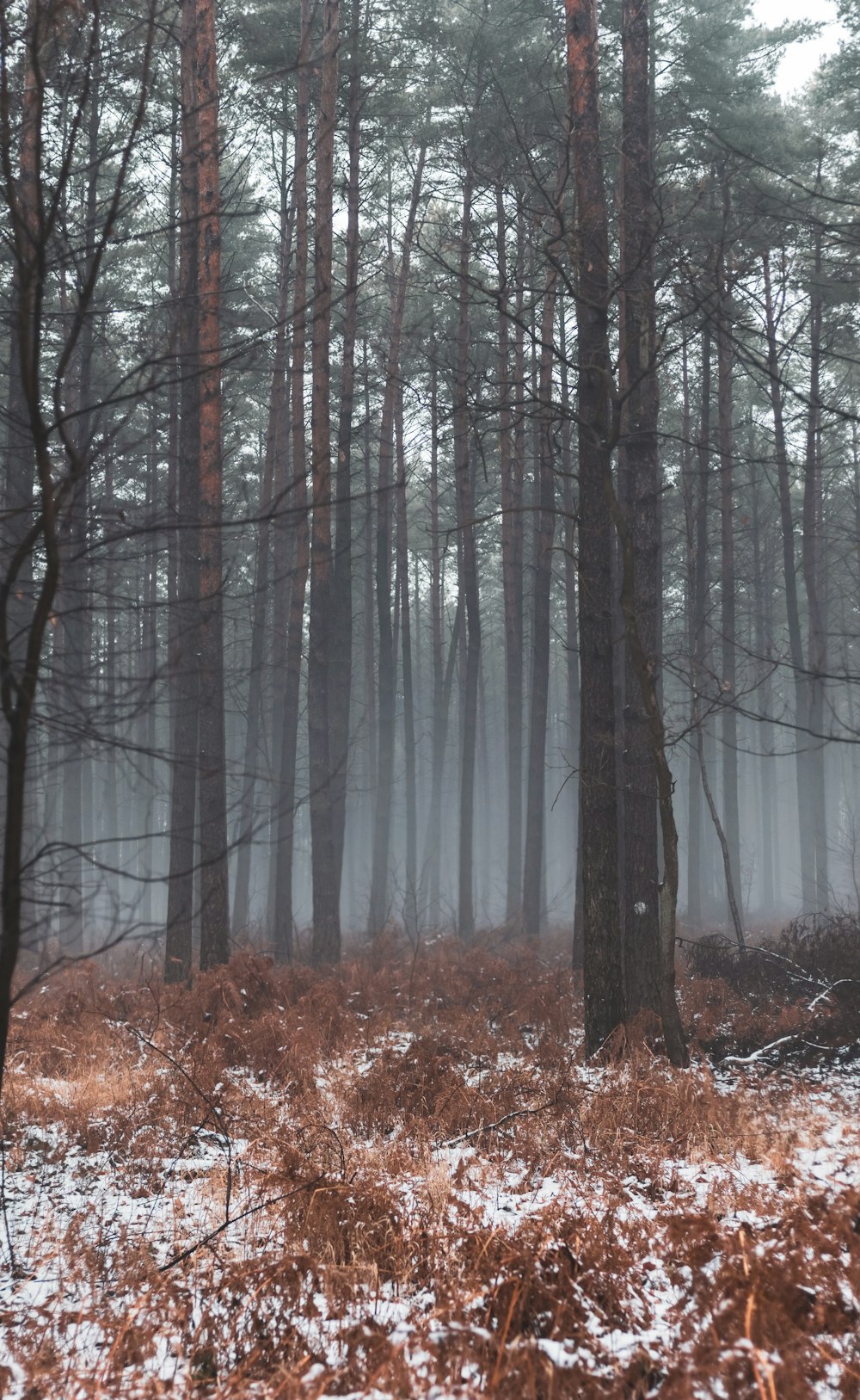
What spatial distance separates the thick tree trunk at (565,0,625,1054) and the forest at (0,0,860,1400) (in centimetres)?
4

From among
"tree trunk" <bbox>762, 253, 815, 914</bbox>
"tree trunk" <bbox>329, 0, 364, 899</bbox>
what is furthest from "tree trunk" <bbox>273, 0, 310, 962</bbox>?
"tree trunk" <bbox>762, 253, 815, 914</bbox>

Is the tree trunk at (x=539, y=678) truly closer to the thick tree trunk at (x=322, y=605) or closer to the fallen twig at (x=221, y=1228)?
the thick tree trunk at (x=322, y=605)

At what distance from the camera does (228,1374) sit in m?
3.05

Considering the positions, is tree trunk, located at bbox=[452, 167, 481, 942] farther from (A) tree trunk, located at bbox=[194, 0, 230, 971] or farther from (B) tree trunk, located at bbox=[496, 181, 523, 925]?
(A) tree trunk, located at bbox=[194, 0, 230, 971]

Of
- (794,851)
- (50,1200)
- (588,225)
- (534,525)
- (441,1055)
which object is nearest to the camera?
(50,1200)

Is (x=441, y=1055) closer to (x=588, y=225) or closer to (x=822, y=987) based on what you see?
(x=822, y=987)

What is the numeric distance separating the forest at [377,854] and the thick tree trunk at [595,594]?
0.04 m

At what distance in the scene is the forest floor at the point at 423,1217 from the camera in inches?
118

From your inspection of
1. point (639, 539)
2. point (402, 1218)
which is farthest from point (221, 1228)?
point (639, 539)

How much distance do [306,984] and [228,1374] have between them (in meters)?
7.25

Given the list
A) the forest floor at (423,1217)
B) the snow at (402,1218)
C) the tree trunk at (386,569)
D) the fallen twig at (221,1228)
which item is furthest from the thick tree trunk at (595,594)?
the tree trunk at (386,569)

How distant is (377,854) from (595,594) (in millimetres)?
16036

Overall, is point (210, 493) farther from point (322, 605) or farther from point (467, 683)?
point (467, 683)

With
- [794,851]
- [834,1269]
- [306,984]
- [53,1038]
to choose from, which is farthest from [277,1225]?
[794,851]
